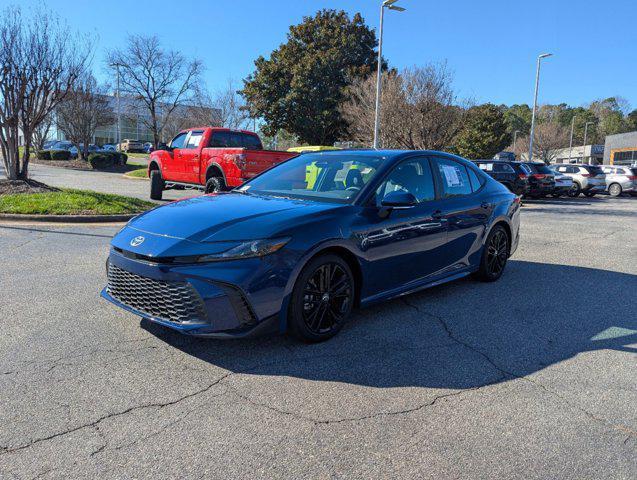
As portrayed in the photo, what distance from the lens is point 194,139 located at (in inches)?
512

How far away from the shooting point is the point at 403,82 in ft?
76.2

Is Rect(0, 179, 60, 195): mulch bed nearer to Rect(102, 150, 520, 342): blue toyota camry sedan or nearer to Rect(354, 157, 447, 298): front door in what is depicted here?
Rect(102, 150, 520, 342): blue toyota camry sedan

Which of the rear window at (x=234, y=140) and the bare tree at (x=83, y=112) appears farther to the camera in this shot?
the bare tree at (x=83, y=112)

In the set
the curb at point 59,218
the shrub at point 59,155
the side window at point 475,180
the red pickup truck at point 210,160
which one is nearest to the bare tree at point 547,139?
the shrub at point 59,155

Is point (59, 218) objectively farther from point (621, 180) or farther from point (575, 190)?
point (621, 180)

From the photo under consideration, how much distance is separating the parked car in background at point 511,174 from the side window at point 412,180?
616 inches

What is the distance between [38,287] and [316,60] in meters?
30.4

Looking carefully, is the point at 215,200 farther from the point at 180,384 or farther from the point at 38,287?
the point at 38,287

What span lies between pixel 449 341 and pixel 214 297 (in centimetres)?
201

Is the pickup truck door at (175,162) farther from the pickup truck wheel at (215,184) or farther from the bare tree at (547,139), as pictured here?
the bare tree at (547,139)

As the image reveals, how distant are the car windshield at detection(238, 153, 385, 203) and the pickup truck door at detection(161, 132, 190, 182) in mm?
8478

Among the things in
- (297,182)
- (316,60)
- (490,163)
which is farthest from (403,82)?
(297,182)

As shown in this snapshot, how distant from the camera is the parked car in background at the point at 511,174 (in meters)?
20.0

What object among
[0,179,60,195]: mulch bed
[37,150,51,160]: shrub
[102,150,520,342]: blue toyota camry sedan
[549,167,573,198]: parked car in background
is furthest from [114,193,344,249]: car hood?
[37,150,51,160]: shrub
